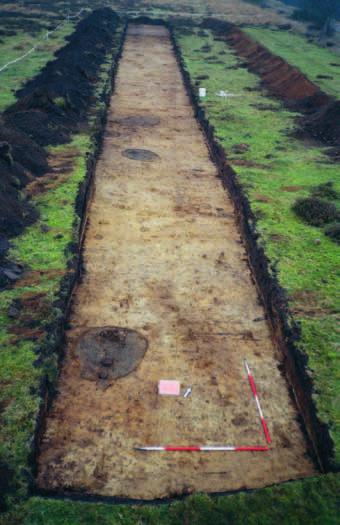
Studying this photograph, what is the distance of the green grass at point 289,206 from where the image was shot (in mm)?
7785

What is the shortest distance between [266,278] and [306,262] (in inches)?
45.9

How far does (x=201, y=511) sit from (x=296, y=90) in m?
23.7

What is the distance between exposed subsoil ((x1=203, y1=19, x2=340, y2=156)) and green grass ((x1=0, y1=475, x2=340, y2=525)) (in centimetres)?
1410

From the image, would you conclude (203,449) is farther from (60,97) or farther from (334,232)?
(60,97)

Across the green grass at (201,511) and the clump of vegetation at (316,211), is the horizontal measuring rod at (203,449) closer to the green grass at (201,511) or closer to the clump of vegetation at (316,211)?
the green grass at (201,511)

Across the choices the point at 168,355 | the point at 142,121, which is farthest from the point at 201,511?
the point at 142,121

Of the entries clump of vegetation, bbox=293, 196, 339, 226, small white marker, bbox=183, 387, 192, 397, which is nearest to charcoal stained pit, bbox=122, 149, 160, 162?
clump of vegetation, bbox=293, 196, 339, 226

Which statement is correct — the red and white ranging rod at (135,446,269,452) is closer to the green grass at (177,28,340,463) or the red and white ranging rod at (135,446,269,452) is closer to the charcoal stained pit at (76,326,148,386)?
the green grass at (177,28,340,463)

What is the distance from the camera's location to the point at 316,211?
12141 mm

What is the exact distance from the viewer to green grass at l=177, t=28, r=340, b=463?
25.5ft

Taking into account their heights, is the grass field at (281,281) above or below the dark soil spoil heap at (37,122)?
below

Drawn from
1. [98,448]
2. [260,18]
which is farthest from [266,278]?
[260,18]

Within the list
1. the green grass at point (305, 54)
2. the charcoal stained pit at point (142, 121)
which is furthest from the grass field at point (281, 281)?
Answer: the charcoal stained pit at point (142, 121)

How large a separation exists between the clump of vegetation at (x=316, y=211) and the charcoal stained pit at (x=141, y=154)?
608 centimetres
